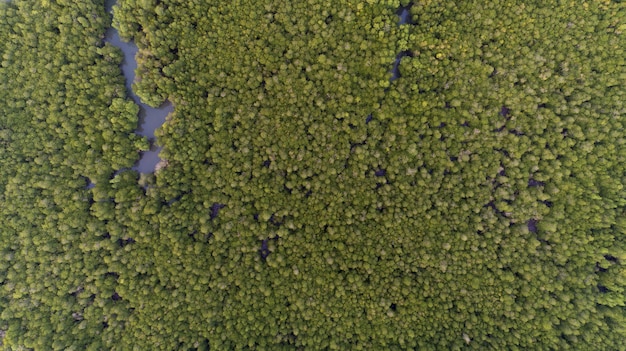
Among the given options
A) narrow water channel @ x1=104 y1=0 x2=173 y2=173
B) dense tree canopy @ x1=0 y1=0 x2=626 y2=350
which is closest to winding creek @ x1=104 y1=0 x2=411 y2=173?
narrow water channel @ x1=104 y1=0 x2=173 y2=173

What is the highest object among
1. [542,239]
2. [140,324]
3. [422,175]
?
[422,175]

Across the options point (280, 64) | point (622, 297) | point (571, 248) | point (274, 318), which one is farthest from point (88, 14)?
point (622, 297)

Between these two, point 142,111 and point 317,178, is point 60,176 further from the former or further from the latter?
point 317,178

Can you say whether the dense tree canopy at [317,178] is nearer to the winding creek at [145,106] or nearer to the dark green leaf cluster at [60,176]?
the dark green leaf cluster at [60,176]

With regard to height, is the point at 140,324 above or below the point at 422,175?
below

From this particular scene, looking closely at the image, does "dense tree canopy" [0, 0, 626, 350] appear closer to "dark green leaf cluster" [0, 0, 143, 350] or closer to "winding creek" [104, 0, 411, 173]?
"dark green leaf cluster" [0, 0, 143, 350]

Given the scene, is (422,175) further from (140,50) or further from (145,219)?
(140,50)

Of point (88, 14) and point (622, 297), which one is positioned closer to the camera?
point (622, 297)
